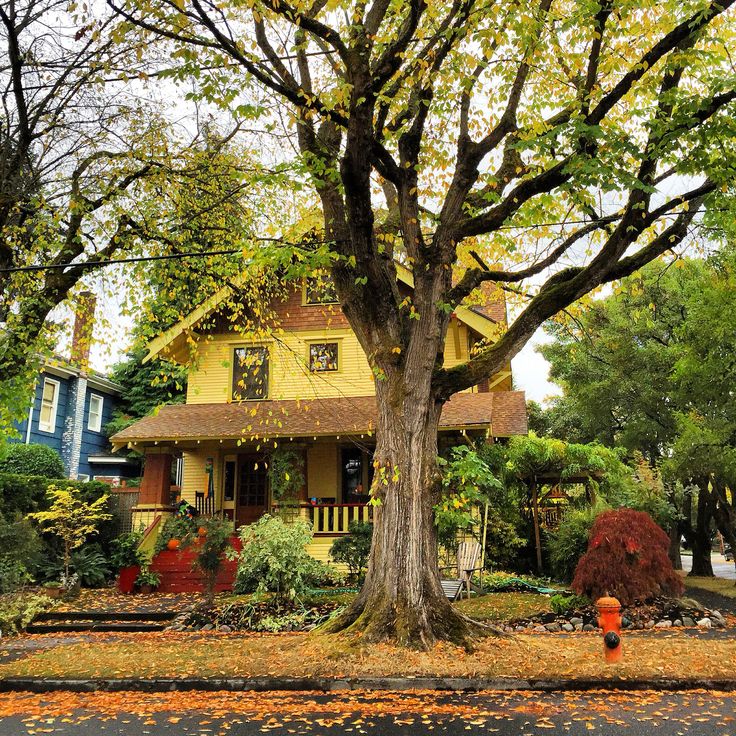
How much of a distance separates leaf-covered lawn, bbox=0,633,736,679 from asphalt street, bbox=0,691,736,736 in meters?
0.46

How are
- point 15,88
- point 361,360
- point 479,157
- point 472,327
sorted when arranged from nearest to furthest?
point 479,157
point 15,88
point 472,327
point 361,360

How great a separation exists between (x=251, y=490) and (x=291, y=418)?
3.37m

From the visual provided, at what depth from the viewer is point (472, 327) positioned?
1767 cm

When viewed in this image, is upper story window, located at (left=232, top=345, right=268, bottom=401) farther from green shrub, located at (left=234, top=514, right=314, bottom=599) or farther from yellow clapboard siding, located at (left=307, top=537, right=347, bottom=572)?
green shrub, located at (left=234, top=514, right=314, bottom=599)

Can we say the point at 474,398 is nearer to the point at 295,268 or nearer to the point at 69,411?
the point at 295,268

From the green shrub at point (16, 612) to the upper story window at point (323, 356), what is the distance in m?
9.54

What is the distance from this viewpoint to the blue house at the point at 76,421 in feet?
86.4

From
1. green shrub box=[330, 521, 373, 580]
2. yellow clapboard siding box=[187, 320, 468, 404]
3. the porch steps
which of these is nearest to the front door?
yellow clapboard siding box=[187, 320, 468, 404]

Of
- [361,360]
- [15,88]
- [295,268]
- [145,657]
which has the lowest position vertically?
[145,657]

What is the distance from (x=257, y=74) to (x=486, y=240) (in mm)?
5477

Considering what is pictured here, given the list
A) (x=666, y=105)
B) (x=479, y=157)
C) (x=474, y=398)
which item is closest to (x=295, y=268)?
(x=479, y=157)

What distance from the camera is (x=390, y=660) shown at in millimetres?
7273

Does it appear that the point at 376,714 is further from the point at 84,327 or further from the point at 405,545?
the point at 84,327

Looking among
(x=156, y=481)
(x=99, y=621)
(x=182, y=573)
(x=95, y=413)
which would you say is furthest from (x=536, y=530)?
(x=95, y=413)
